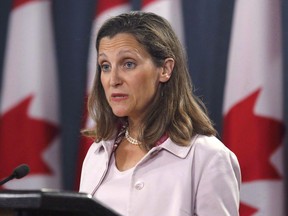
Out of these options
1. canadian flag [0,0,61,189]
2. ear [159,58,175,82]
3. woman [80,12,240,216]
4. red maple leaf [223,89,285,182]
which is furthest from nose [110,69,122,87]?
canadian flag [0,0,61,189]

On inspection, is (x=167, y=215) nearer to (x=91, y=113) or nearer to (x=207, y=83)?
(x=91, y=113)

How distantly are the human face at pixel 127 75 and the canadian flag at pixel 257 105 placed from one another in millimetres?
772

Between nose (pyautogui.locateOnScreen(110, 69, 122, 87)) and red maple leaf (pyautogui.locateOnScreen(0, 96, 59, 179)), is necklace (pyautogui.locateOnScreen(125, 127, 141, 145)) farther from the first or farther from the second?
red maple leaf (pyautogui.locateOnScreen(0, 96, 59, 179))

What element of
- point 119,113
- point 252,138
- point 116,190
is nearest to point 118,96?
point 119,113

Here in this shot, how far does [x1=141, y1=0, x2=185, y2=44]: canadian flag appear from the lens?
2.52 m

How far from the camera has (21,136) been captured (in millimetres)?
2730

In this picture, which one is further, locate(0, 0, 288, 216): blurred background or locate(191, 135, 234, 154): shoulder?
locate(0, 0, 288, 216): blurred background

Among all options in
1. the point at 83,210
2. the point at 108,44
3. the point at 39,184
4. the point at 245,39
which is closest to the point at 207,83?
the point at 245,39

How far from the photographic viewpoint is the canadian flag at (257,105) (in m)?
2.36

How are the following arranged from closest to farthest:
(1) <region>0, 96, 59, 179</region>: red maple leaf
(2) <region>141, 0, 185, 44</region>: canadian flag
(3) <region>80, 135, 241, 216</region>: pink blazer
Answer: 1. (3) <region>80, 135, 241, 216</region>: pink blazer
2. (2) <region>141, 0, 185, 44</region>: canadian flag
3. (1) <region>0, 96, 59, 179</region>: red maple leaf

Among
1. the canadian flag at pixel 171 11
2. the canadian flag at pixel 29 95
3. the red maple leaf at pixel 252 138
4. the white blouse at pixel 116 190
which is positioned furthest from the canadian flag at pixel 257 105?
the white blouse at pixel 116 190

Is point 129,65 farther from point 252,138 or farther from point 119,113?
point 252,138

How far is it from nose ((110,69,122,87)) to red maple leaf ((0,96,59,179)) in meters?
1.11

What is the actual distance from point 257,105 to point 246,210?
346mm
